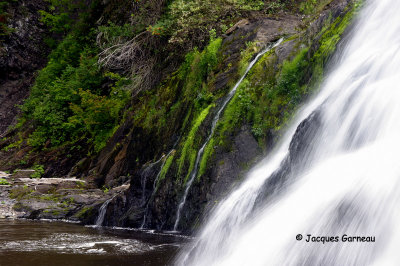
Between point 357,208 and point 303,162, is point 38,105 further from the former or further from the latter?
point 357,208

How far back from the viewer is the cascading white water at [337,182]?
11.4 ft

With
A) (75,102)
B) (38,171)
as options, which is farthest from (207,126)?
(75,102)

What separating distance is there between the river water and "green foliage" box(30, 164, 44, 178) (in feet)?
25.2

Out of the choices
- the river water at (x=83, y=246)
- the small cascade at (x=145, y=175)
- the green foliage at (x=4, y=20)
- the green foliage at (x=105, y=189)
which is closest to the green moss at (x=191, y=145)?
the small cascade at (x=145, y=175)

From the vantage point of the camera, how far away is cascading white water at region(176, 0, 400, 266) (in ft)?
11.4

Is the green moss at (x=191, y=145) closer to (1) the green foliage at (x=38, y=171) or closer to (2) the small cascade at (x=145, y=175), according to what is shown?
(2) the small cascade at (x=145, y=175)

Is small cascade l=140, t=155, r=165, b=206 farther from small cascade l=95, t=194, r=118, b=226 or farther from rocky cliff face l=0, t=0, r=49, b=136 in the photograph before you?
rocky cliff face l=0, t=0, r=49, b=136

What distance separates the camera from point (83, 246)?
6387 mm

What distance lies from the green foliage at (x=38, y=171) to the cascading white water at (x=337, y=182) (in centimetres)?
1195

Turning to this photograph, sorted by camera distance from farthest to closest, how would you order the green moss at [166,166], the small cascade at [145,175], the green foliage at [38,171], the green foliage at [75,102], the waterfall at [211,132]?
the green foliage at [38,171] < the green foliage at [75,102] < the small cascade at [145,175] < the green moss at [166,166] < the waterfall at [211,132]

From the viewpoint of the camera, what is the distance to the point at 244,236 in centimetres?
498

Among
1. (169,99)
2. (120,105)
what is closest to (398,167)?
(169,99)

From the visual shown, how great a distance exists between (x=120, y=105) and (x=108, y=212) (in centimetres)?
660

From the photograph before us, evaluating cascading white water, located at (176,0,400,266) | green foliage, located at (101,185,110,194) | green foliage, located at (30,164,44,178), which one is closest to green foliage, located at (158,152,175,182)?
cascading white water, located at (176,0,400,266)
